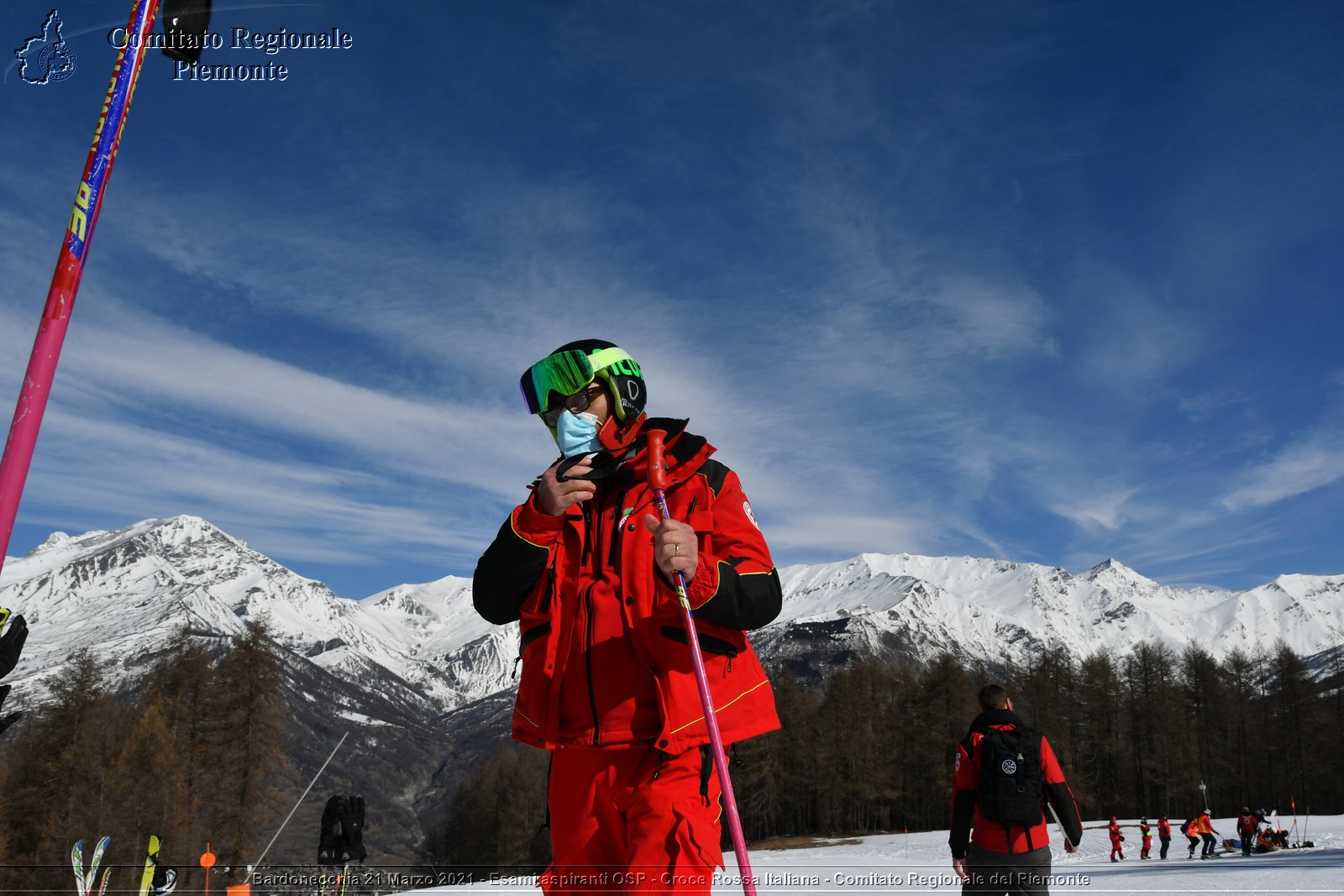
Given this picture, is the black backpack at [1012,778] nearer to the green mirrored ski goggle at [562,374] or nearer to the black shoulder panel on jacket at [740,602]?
the black shoulder panel on jacket at [740,602]

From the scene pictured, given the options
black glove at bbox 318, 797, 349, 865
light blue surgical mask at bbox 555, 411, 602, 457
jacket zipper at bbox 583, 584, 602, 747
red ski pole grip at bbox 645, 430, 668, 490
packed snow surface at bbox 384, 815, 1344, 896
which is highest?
light blue surgical mask at bbox 555, 411, 602, 457

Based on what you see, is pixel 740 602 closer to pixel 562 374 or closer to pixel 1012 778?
pixel 562 374

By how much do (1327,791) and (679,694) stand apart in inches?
3063

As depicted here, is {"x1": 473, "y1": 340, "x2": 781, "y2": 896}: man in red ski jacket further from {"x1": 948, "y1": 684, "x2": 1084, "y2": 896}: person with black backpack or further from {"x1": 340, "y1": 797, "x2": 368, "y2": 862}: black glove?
{"x1": 340, "y1": 797, "x2": 368, "y2": 862}: black glove

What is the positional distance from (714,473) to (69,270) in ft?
6.39

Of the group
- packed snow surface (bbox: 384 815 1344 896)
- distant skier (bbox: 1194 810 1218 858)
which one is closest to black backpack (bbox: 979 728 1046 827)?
packed snow surface (bbox: 384 815 1344 896)

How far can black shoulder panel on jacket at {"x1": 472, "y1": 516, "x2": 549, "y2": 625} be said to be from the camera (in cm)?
287

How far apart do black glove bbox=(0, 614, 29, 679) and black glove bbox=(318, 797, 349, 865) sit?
8.44m

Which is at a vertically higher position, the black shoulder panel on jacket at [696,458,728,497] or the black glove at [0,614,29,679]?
the black shoulder panel on jacket at [696,458,728,497]

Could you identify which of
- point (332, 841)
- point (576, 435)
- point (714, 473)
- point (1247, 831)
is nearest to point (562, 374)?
point (576, 435)

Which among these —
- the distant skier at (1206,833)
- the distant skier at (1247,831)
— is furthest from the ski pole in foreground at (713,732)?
the distant skier at (1206,833)

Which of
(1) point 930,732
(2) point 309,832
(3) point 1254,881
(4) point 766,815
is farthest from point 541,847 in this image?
(2) point 309,832

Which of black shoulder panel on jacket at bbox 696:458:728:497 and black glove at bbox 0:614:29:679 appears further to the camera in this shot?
black shoulder panel on jacket at bbox 696:458:728:497

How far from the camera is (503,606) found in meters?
2.93
